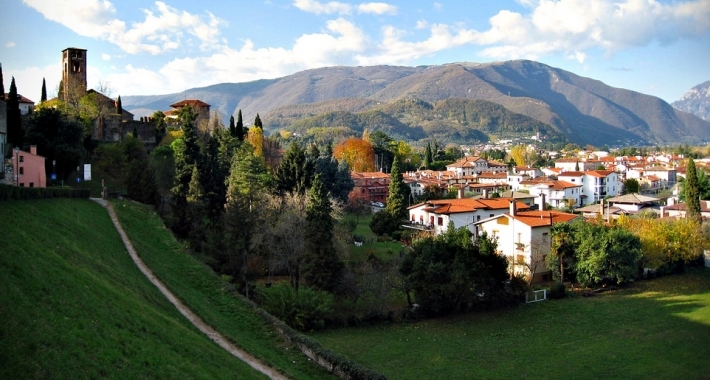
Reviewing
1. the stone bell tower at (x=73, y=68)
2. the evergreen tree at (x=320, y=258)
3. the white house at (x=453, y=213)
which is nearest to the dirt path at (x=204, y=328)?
the evergreen tree at (x=320, y=258)

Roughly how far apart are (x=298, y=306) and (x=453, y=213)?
20972 mm

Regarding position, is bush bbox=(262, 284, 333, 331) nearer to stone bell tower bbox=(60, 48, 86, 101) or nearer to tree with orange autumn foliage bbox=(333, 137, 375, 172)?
stone bell tower bbox=(60, 48, 86, 101)

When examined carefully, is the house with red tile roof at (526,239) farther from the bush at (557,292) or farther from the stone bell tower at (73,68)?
the stone bell tower at (73,68)

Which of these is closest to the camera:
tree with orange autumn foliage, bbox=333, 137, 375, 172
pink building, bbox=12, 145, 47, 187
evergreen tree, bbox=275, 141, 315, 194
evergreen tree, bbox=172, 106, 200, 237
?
pink building, bbox=12, 145, 47, 187

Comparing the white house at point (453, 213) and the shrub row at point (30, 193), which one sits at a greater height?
the shrub row at point (30, 193)

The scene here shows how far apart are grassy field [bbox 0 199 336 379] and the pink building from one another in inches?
272

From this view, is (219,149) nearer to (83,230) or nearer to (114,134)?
(114,134)

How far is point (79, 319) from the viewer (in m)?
9.94

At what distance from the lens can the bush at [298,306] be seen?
23047 mm

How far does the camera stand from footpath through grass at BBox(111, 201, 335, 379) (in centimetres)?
1523

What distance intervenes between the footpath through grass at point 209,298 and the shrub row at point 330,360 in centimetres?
20

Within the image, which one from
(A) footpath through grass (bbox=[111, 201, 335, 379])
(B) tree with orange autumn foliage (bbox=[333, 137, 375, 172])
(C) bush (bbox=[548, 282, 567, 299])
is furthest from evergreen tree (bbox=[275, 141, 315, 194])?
(B) tree with orange autumn foliage (bbox=[333, 137, 375, 172])

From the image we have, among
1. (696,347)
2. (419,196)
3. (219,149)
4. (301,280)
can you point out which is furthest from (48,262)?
(419,196)

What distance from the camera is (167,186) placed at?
37.3 m
